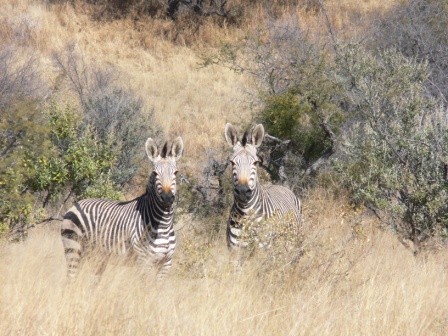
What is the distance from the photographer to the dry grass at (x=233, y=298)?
679cm

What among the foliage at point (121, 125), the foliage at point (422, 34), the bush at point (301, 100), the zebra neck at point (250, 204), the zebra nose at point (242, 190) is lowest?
the foliage at point (121, 125)

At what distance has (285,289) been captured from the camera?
8367 mm

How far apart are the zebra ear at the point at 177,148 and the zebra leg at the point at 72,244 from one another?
4.73 ft

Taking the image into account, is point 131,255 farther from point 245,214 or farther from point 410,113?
point 410,113

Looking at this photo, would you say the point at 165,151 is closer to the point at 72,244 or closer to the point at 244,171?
the point at 244,171

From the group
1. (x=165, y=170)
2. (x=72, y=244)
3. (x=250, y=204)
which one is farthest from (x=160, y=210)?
(x=250, y=204)

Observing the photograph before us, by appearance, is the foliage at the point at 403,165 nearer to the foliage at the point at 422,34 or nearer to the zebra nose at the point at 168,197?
the zebra nose at the point at 168,197

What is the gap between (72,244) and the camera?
10.2 metres

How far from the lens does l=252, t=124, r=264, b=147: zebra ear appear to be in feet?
36.8

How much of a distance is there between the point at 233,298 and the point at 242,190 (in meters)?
3.27

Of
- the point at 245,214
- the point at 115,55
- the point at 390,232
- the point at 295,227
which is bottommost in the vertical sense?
the point at 115,55

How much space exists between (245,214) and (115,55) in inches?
922

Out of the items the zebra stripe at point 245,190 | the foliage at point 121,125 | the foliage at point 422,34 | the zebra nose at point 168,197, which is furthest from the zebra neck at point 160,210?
the foliage at point 422,34

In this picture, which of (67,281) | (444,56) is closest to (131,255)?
(67,281)
